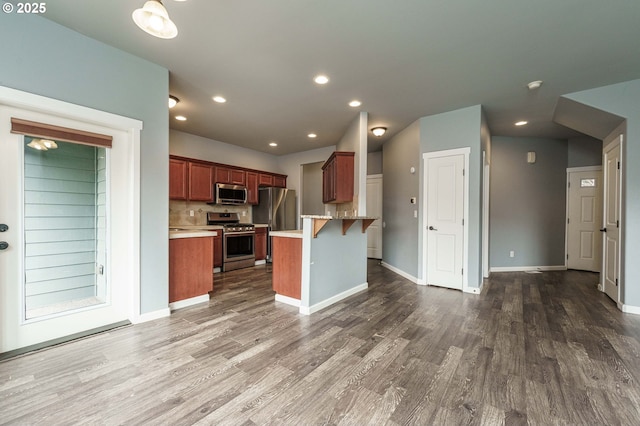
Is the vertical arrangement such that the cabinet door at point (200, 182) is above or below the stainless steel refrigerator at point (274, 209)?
above

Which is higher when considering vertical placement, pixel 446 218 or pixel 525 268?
pixel 446 218

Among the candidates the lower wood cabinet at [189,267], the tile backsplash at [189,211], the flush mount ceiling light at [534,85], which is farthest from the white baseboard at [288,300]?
the flush mount ceiling light at [534,85]

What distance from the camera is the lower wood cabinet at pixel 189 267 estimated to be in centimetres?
306

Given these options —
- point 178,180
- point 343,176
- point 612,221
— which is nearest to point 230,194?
point 178,180

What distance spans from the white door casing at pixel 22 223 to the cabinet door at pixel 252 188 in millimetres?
3306

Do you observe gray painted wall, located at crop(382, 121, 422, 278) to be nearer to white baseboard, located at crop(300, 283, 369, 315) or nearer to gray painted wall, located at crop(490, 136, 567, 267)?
white baseboard, located at crop(300, 283, 369, 315)

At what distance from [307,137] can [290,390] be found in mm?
4617

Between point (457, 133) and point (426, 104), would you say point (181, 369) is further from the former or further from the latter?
point (457, 133)

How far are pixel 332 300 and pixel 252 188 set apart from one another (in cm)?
363

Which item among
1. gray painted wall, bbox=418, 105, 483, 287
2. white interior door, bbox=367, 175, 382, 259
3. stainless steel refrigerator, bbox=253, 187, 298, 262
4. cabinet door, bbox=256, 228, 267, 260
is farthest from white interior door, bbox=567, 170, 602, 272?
cabinet door, bbox=256, 228, 267, 260

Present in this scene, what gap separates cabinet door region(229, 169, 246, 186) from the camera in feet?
18.5

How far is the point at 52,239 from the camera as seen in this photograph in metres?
2.37

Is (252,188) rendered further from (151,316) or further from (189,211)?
(151,316)

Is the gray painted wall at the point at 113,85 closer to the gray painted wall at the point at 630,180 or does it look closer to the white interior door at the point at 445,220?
the white interior door at the point at 445,220
